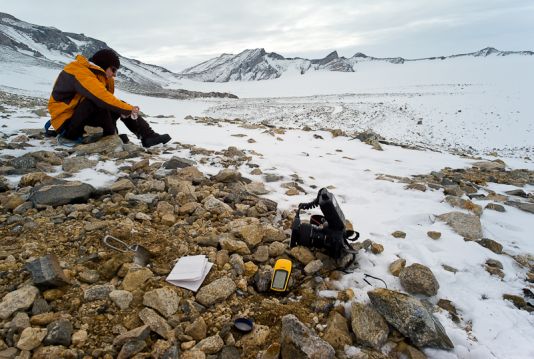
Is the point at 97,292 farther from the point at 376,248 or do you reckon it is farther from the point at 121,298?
the point at 376,248

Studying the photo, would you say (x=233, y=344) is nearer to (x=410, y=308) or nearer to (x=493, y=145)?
(x=410, y=308)

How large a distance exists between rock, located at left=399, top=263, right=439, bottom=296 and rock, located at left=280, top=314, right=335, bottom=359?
3.52 feet

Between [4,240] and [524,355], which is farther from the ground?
[4,240]

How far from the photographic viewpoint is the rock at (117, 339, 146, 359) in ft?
6.77

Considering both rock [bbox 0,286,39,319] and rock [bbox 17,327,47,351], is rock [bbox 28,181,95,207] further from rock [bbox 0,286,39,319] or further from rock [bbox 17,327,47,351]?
rock [bbox 17,327,47,351]

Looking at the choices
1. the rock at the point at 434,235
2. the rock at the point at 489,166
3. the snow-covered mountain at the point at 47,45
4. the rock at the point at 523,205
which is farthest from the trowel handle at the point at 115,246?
the snow-covered mountain at the point at 47,45

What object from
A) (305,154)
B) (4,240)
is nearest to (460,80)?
(305,154)

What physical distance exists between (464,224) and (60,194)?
4.65 m

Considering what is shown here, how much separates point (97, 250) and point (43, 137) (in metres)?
4.55

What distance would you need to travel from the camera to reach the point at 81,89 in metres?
5.07

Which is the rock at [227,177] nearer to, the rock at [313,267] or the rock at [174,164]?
the rock at [174,164]

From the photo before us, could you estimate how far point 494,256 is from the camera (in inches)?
139

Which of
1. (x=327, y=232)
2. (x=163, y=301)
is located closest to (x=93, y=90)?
(x=163, y=301)

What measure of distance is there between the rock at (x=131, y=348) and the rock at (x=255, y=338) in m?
0.61
